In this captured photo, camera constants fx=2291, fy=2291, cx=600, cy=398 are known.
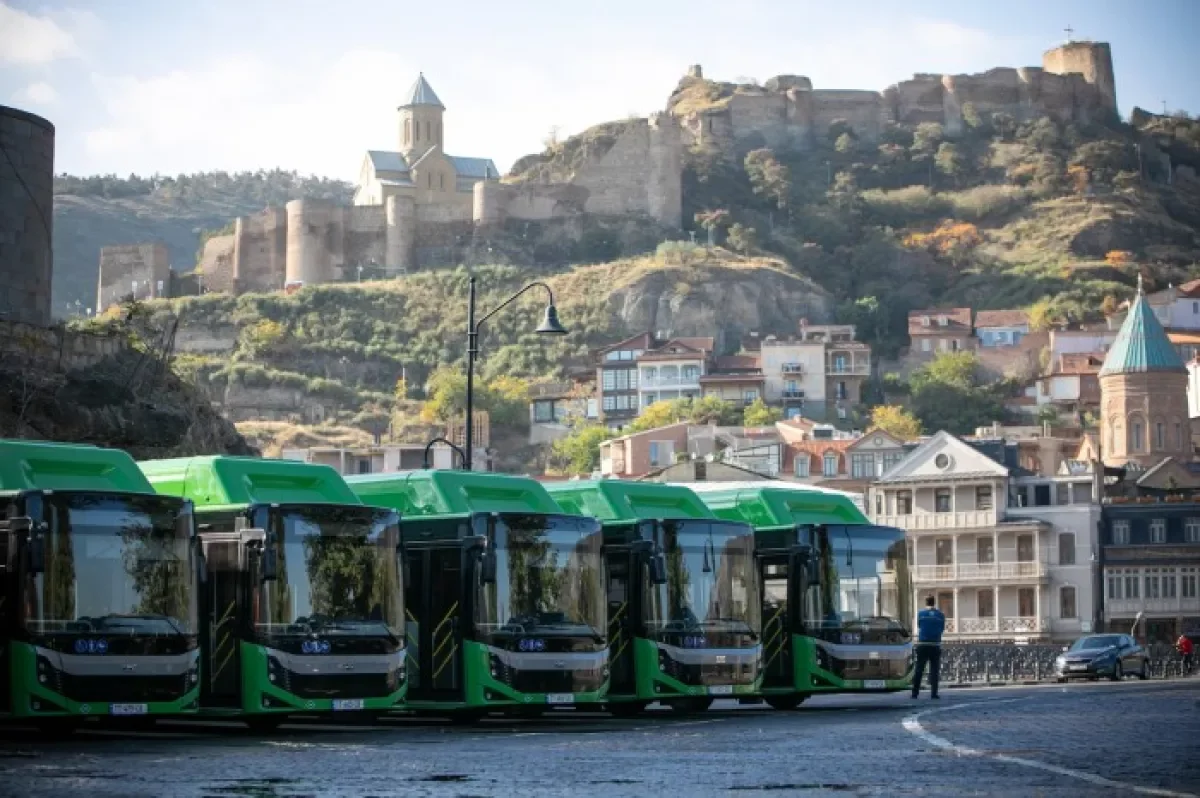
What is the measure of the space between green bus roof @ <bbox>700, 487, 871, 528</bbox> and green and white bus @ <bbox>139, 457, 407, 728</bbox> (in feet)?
25.7

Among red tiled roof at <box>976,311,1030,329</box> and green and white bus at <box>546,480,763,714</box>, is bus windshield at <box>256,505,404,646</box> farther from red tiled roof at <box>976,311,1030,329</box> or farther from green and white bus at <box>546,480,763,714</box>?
red tiled roof at <box>976,311,1030,329</box>

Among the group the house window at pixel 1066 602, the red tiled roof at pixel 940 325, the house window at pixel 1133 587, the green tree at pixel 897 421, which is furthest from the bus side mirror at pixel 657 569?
the red tiled roof at pixel 940 325

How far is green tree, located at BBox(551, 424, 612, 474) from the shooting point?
12394cm

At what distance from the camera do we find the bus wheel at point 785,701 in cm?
3030

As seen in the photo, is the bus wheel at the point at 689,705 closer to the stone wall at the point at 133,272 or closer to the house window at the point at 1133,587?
the house window at the point at 1133,587

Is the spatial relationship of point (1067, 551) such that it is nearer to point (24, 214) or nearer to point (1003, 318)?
point (24, 214)

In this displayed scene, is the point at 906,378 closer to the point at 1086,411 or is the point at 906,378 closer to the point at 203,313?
the point at 1086,411

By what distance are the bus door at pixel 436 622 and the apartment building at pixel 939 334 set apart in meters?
125

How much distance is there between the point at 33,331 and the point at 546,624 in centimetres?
1591

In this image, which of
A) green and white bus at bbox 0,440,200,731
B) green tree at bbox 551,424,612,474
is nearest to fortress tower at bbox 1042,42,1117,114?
green tree at bbox 551,424,612,474

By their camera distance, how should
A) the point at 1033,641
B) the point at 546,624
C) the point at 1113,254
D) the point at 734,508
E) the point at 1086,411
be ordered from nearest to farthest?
the point at 546,624, the point at 734,508, the point at 1033,641, the point at 1086,411, the point at 1113,254

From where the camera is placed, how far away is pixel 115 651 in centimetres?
2117

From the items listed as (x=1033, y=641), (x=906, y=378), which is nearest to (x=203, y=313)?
(x=906, y=378)

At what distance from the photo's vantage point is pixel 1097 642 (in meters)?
45.8
